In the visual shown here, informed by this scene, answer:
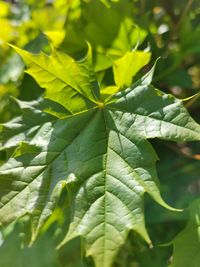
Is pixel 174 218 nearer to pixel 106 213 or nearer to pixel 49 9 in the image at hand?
pixel 106 213

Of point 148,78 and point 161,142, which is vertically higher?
point 148,78

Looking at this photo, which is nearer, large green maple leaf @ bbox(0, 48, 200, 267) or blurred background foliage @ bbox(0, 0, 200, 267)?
large green maple leaf @ bbox(0, 48, 200, 267)

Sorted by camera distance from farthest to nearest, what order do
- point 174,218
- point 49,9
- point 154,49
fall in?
point 49,9 → point 154,49 → point 174,218

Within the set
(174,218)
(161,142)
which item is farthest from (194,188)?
(174,218)
